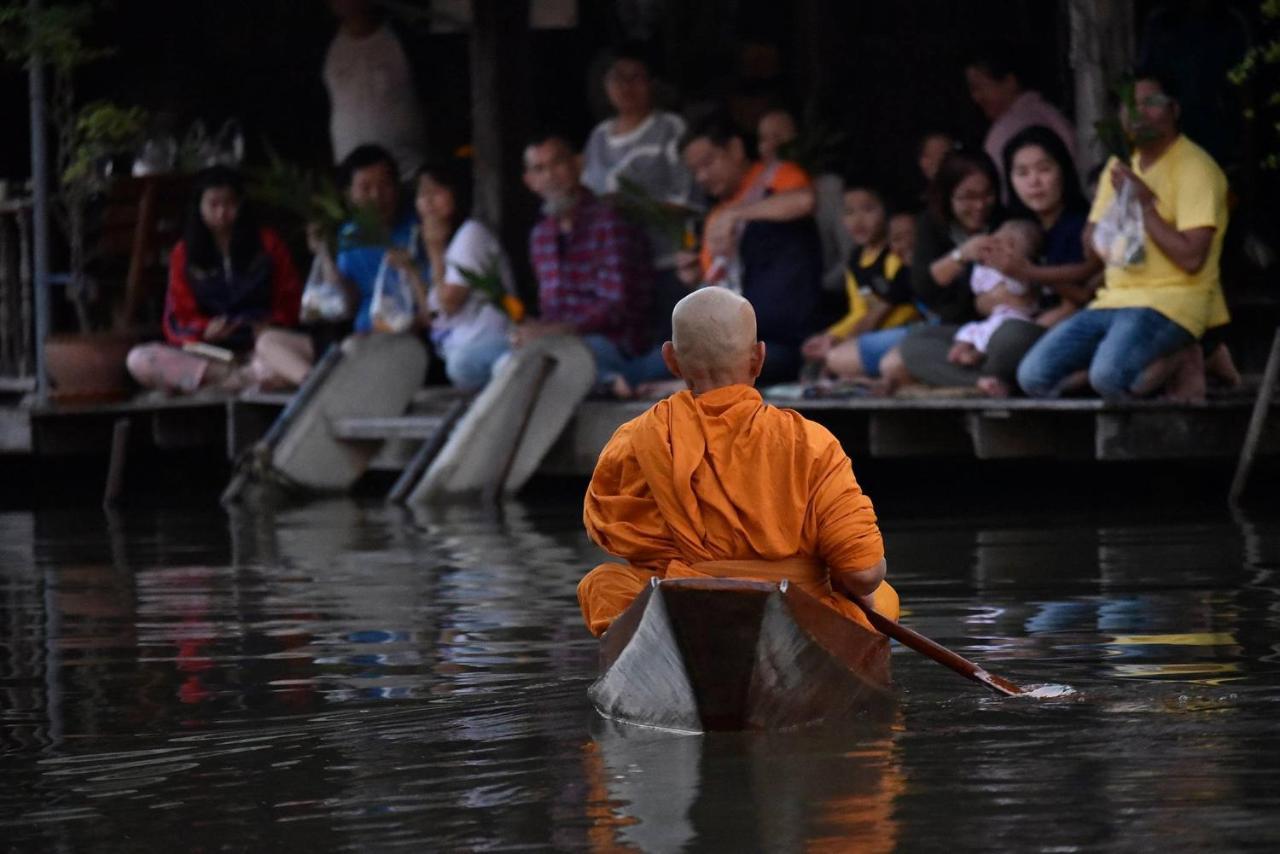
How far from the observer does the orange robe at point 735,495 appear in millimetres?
5742

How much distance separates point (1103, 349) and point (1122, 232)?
51 centimetres

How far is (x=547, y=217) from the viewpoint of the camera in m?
13.9

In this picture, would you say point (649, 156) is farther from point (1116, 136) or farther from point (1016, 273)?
point (1116, 136)

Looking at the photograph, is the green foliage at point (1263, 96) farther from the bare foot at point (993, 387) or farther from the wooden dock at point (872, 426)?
the bare foot at point (993, 387)

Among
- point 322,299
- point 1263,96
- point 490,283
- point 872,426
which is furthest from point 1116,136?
point 322,299

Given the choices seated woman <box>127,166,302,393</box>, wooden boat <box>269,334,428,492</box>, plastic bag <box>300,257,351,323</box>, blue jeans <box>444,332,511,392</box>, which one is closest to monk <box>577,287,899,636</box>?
blue jeans <box>444,332,511,392</box>

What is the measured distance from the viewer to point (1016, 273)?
1167 cm

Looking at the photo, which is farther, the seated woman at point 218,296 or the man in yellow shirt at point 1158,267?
the seated woman at point 218,296

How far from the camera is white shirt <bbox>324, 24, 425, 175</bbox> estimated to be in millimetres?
15734

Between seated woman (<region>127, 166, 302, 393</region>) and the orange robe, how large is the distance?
9.62 metres

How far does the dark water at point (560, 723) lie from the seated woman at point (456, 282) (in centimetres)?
393

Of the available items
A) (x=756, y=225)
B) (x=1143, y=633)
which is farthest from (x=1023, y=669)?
(x=756, y=225)

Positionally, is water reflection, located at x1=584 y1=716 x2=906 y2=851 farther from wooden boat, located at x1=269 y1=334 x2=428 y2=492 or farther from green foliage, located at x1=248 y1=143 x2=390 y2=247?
green foliage, located at x1=248 y1=143 x2=390 y2=247

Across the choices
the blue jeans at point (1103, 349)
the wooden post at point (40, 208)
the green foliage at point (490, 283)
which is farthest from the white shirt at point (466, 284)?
the blue jeans at point (1103, 349)
